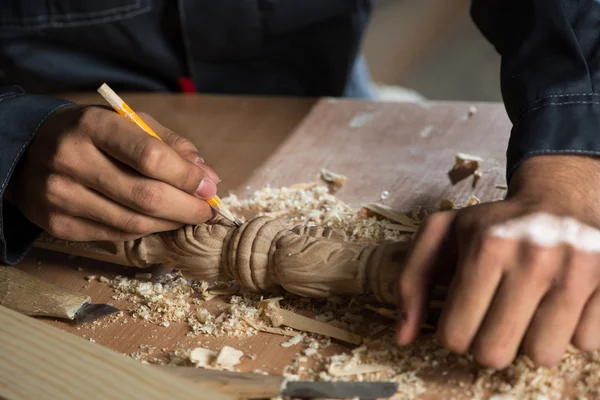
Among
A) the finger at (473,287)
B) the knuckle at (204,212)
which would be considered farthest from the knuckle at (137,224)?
Result: the finger at (473,287)

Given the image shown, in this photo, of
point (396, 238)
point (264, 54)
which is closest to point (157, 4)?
point (264, 54)

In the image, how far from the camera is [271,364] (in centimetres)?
121

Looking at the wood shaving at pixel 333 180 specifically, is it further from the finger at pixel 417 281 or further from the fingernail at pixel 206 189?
the finger at pixel 417 281

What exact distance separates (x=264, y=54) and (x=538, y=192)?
133 cm

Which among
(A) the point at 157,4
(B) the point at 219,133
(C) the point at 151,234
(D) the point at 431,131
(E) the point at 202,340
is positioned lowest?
(E) the point at 202,340

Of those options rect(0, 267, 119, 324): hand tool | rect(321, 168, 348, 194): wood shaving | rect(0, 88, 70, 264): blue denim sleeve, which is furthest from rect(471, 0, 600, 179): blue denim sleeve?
rect(0, 88, 70, 264): blue denim sleeve

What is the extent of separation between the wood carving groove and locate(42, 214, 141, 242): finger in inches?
1.3

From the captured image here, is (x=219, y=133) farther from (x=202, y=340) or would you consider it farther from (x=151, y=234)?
(x=202, y=340)

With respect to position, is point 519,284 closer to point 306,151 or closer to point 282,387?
point 282,387

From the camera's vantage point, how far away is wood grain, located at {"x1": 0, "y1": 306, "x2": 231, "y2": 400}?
1.07 metres

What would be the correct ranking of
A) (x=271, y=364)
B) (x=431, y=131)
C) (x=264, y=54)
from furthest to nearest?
(x=264, y=54) → (x=431, y=131) → (x=271, y=364)

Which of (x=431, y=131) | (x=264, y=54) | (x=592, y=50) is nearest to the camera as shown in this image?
(x=592, y=50)

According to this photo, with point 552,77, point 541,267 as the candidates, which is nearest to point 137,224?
point 541,267

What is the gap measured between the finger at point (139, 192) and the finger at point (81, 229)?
3.7 inches
